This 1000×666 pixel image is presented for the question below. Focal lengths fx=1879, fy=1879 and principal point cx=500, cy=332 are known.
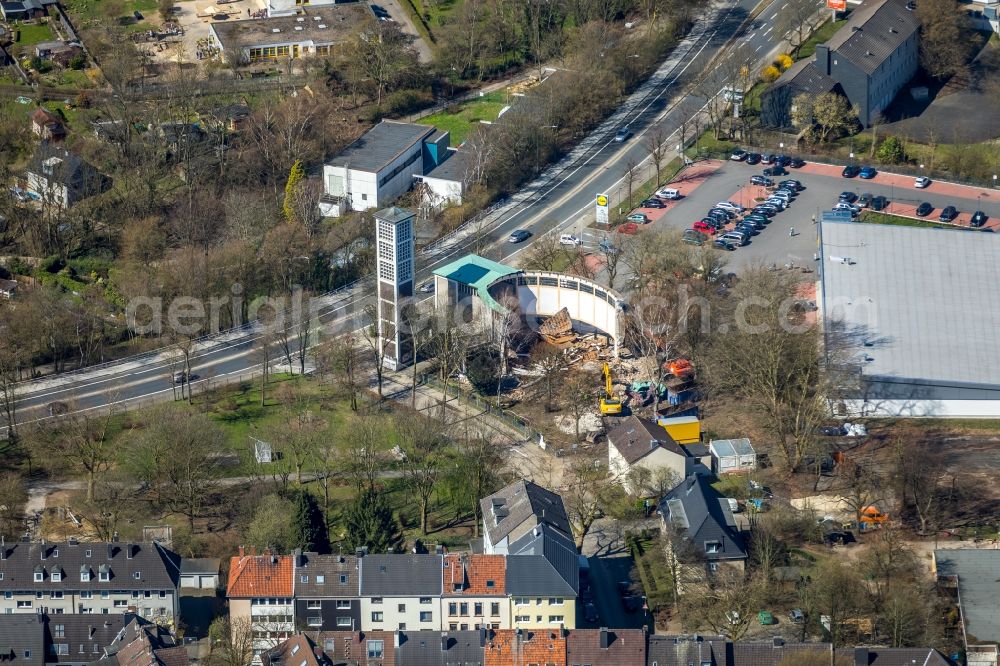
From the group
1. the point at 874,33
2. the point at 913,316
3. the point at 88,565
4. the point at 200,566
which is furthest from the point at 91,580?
the point at 874,33

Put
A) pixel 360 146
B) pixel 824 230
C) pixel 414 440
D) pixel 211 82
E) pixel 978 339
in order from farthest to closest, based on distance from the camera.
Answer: pixel 211 82, pixel 360 146, pixel 824 230, pixel 978 339, pixel 414 440

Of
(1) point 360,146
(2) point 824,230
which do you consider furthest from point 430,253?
(2) point 824,230

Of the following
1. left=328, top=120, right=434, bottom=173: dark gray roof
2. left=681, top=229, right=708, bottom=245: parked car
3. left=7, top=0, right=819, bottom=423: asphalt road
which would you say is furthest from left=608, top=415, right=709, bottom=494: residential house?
left=328, top=120, right=434, bottom=173: dark gray roof

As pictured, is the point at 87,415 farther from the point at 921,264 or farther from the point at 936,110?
the point at 936,110

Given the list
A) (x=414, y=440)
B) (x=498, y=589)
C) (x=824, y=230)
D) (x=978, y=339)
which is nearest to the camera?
(x=498, y=589)

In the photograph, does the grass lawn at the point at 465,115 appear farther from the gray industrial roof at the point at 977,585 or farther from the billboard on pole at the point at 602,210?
the gray industrial roof at the point at 977,585

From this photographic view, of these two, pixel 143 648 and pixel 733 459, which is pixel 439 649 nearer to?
pixel 143 648

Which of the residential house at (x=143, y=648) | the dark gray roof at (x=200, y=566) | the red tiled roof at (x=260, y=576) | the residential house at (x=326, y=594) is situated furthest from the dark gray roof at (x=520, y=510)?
the residential house at (x=143, y=648)
